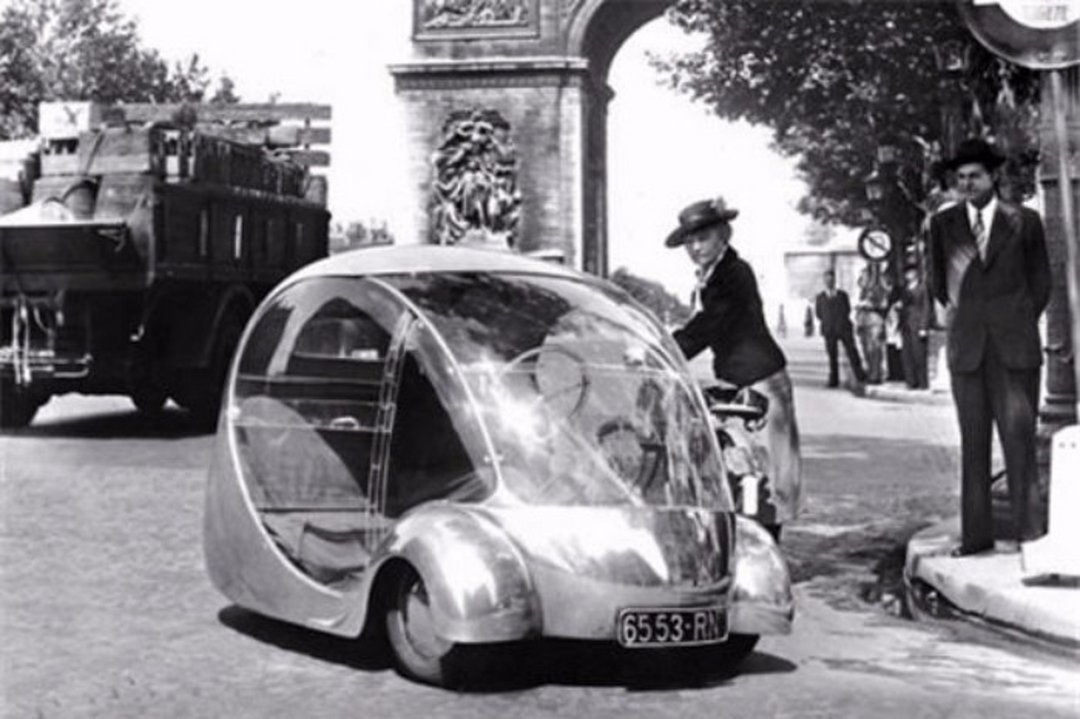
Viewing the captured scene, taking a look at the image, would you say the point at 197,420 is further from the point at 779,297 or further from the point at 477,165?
the point at 779,297

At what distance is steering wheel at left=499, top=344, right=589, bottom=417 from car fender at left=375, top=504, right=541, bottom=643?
523 mm

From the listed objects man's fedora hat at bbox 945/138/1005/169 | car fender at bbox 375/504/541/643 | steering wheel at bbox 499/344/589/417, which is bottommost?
car fender at bbox 375/504/541/643

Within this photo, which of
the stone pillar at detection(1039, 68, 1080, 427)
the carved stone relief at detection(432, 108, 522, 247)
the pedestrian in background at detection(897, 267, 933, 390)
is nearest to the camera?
the stone pillar at detection(1039, 68, 1080, 427)

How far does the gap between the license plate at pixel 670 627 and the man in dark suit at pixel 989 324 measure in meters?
2.90

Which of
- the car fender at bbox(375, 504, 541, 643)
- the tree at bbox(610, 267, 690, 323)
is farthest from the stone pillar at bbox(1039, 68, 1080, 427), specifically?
the tree at bbox(610, 267, 690, 323)

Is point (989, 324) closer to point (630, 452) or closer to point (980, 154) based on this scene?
point (980, 154)

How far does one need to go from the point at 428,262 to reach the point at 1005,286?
3081 mm

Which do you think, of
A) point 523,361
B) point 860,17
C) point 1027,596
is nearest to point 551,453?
point 523,361

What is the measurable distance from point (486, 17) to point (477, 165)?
2.30 meters

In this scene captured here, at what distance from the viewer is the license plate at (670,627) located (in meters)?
5.49

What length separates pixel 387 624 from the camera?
19.4 ft

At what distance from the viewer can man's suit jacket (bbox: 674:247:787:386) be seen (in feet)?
24.8

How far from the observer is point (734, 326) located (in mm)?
7605

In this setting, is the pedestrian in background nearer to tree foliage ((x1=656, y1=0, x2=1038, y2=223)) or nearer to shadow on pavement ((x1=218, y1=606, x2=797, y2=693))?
tree foliage ((x1=656, y1=0, x2=1038, y2=223))
